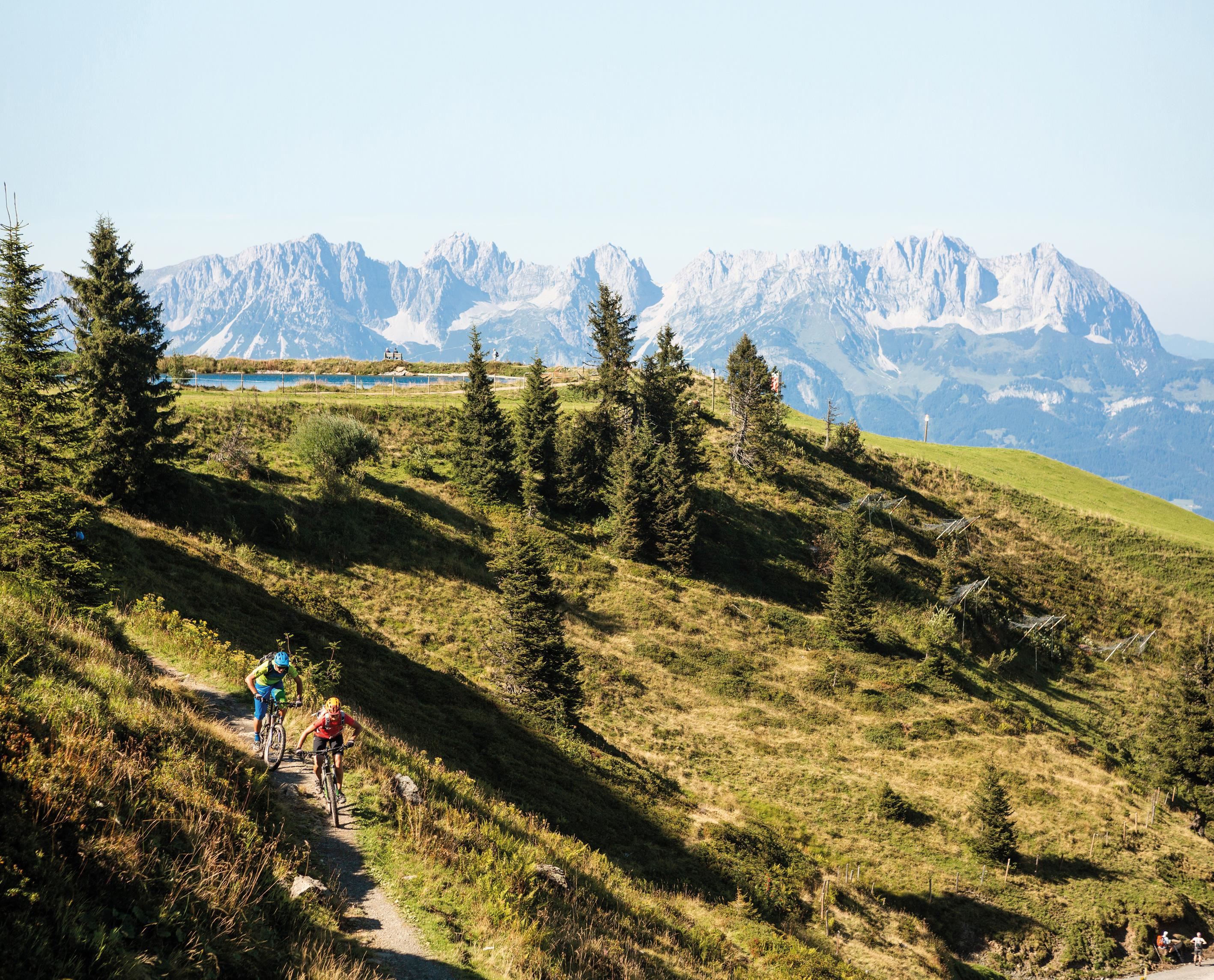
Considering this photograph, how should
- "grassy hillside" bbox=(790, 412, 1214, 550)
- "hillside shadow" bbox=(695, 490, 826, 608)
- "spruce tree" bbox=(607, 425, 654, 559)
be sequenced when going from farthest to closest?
"grassy hillside" bbox=(790, 412, 1214, 550) → "hillside shadow" bbox=(695, 490, 826, 608) → "spruce tree" bbox=(607, 425, 654, 559)

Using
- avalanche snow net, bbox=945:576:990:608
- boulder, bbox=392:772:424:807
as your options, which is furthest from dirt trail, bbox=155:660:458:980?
avalanche snow net, bbox=945:576:990:608

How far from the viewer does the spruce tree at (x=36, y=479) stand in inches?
635

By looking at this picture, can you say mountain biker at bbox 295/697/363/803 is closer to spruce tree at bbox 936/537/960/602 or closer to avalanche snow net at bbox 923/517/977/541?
spruce tree at bbox 936/537/960/602

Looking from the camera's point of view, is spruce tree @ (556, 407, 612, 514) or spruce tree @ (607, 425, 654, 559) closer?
spruce tree @ (607, 425, 654, 559)

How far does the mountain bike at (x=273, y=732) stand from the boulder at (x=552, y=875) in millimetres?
5430

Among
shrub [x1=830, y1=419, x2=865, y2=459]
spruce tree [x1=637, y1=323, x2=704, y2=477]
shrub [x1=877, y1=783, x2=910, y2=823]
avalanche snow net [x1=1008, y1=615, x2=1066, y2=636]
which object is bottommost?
shrub [x1=877, y1=783, x2=910, y2=823]

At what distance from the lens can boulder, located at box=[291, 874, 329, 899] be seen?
9.44 m

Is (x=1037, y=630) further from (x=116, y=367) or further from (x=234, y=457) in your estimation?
(x=116, y=367)

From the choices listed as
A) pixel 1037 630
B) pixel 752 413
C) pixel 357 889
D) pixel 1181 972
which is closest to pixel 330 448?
pixel 752 413

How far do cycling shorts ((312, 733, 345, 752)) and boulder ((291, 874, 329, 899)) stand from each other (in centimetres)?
243

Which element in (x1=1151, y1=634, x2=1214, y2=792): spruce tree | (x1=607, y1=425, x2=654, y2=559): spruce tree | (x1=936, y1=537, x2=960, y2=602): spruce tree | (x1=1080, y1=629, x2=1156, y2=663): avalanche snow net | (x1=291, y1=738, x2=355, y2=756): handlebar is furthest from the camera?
(x1=936, y1=537, x2=960, y2=602): spruce tree

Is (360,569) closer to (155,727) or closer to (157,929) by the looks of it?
(155,727)

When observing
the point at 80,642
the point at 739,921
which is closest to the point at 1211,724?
the point at 739,921

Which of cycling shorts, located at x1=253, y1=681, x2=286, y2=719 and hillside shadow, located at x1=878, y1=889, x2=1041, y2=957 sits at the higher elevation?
cycling shorts, located at x1=253, y1=681, x2=286, y2=719
